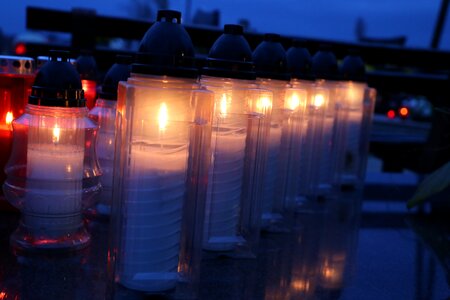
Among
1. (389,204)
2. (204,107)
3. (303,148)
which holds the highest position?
(204,107)

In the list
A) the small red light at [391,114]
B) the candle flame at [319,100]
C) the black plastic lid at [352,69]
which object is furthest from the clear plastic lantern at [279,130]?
the small red light at [391,114]

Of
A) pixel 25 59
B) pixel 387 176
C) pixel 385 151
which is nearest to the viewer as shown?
pixel 25 59

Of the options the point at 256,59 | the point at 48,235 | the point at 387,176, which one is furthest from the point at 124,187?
the point at 387,176

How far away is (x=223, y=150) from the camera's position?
2.75 ft

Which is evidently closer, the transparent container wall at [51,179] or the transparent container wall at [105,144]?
the transparent container wall at [51,179]

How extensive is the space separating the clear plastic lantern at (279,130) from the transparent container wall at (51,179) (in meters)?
0.30

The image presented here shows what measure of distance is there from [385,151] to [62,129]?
1601 millimetres

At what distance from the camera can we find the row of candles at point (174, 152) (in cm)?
65

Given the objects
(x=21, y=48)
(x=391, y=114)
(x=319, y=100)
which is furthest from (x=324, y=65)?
(x=391, y=114)

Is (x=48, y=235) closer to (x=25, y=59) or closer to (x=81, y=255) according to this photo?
(x=81, y=255)

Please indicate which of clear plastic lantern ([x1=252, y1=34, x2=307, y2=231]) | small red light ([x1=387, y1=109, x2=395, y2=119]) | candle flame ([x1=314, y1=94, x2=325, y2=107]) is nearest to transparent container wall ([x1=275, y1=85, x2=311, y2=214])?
clear plastic lantern ([x1=252, y1=34, x2=307, y2=231])

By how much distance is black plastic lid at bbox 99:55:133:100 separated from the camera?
3.19ft

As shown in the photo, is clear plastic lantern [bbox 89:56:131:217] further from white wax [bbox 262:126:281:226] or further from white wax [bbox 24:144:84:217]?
white wax [bbox 262:126:281:226]

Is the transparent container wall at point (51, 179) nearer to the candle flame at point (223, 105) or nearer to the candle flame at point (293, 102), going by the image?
the candle flame at point (223, 105)
